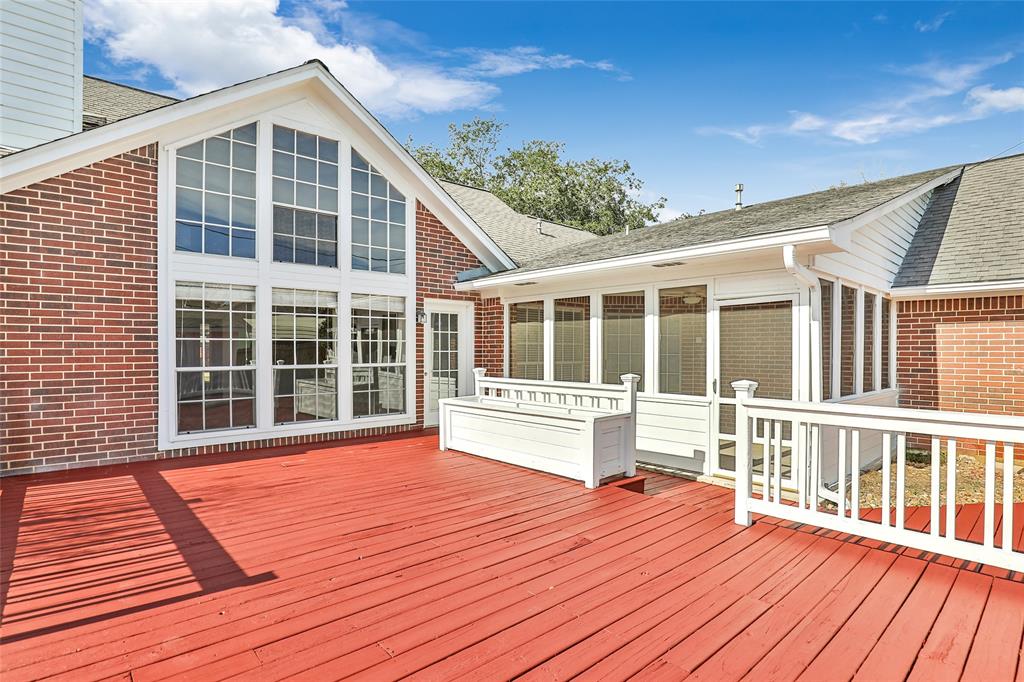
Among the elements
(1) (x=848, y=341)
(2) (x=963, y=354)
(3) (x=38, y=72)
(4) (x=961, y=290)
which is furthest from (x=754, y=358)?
(3) (x=38, y=72)

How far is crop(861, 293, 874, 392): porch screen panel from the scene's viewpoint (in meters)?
6.77

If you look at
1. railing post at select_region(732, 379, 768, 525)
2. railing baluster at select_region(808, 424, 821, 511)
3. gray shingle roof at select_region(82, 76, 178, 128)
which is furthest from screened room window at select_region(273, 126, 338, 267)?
railing baluster at select_region(808, 424, 821, 511)

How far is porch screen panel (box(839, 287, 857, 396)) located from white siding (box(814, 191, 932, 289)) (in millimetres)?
237

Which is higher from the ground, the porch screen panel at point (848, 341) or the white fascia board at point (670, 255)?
the white fascia board at point (670, 255)

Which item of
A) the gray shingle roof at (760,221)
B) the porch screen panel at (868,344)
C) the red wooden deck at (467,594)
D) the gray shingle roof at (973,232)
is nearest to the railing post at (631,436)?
the red wooden deck at (467,594)

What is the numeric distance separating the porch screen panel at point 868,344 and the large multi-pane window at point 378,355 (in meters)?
6.32

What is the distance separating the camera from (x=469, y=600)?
2.91 metres

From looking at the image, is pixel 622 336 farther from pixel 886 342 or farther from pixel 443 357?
pixel 886 342

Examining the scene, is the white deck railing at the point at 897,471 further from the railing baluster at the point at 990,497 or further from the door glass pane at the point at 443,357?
the door glass pane at the point at 443,357

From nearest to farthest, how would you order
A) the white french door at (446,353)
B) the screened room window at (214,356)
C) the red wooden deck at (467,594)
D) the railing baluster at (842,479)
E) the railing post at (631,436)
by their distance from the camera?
1. the red wooden deck at (467,594)
2. the railing baluster at (842,479)
3. the railing post at (631,436)
4. the screened room window at (214,356)
5. the white french door at (446,353)

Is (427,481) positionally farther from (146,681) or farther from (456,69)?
(456,69)

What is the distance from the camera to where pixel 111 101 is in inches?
317

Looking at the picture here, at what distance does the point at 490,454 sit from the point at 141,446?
4085 millimetres

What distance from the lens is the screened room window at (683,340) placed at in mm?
6188
